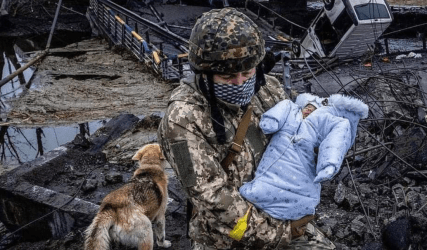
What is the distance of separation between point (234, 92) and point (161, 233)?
10.3 ft

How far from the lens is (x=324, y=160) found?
2.46 m

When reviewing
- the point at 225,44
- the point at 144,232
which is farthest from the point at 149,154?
the point at 225,44

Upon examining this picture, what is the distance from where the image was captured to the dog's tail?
3930 millimetres

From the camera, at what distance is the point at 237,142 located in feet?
8.45

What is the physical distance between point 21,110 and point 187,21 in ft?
31.9

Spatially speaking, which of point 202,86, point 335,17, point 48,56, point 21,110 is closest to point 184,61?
point 21,110

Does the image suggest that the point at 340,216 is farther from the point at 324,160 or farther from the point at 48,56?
the point at 48,56

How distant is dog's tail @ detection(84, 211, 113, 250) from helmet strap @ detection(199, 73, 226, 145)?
6.27ft

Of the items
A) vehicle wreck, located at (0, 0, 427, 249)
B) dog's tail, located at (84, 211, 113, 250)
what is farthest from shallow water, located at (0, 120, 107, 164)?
dog's tail, located at (84, 211, 113, 250)

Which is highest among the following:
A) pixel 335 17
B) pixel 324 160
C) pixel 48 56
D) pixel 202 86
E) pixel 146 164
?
pixel 202 86

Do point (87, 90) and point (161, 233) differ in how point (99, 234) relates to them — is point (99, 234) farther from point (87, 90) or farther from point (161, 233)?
point (87, 90)

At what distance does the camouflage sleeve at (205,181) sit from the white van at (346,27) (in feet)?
40.9

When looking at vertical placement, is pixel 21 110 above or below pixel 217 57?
below

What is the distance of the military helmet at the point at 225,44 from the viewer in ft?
8.28
